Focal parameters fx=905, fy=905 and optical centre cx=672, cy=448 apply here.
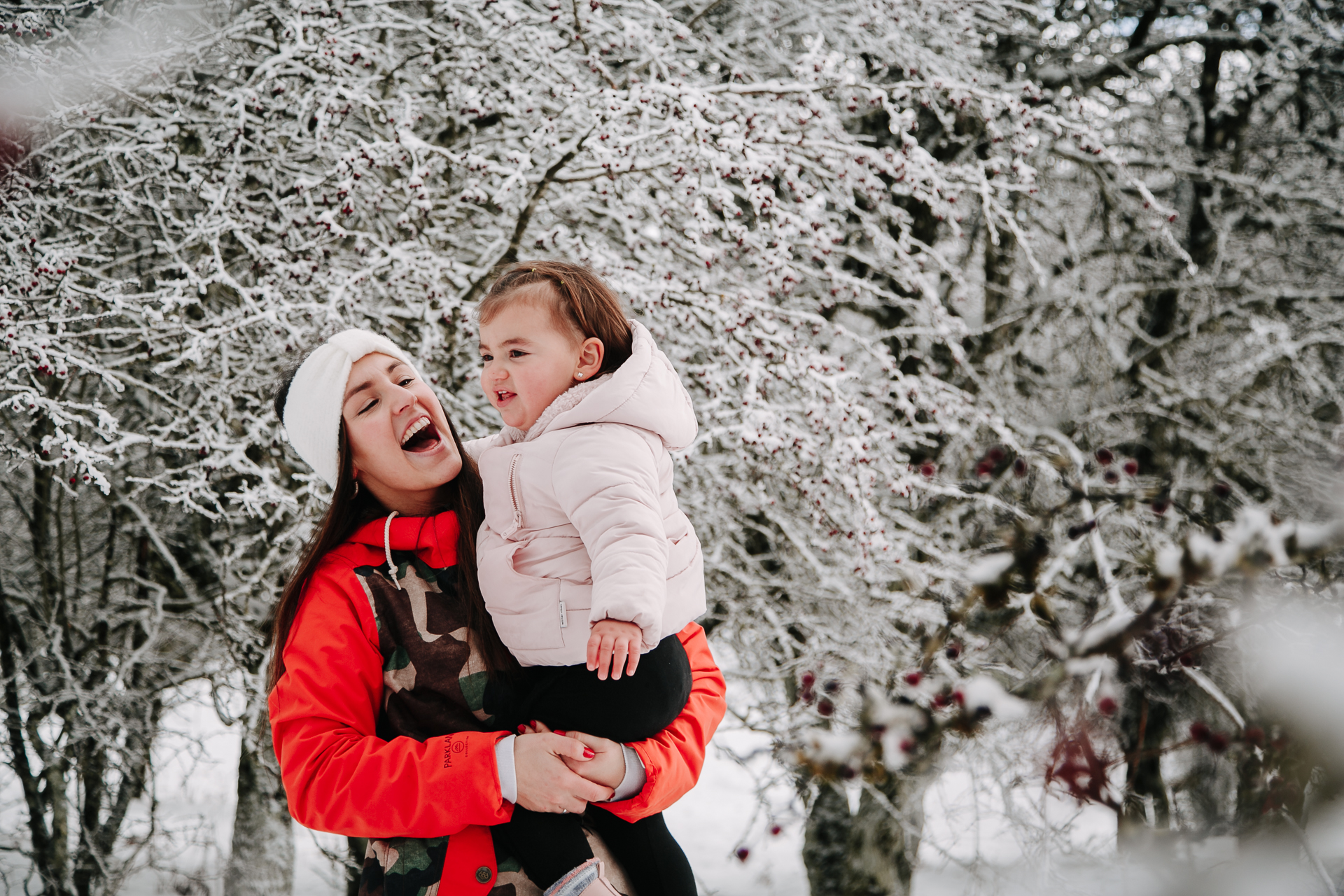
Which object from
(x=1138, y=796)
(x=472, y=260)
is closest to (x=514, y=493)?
(x=1138, y=796)

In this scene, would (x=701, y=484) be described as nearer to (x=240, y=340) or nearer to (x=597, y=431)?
(x=240, y=340)

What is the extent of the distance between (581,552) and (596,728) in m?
0.26

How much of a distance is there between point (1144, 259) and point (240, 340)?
4953mm

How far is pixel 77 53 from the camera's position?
121 inches

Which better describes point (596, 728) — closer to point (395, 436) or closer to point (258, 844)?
point (395, 436)

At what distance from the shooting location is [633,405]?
1.49 meters

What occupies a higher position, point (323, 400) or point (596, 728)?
point (323, 400)

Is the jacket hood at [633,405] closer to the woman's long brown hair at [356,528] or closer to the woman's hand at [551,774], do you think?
the woman's long brown hair at [356,528]

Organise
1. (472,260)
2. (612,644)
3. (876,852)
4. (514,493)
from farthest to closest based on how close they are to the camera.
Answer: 1. (876,852)
2. (472,260)
3. (514,493)
4. (612,644)

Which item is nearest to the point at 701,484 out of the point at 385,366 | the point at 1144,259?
the point at 385,366

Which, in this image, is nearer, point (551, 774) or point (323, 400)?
point (551, 774)

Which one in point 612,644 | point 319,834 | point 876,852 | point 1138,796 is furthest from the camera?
point 876,852

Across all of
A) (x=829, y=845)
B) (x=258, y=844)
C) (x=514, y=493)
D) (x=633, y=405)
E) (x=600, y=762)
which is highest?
(x=633, y=405)

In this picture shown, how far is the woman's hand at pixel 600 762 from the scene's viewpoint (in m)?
1.29
